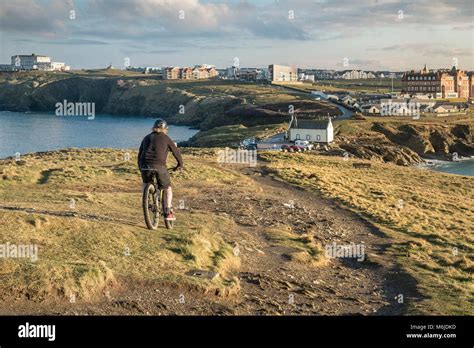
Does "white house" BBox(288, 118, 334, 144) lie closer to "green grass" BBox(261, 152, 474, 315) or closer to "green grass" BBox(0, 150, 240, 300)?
"green grass" BBox(261, 152, 474, 315)

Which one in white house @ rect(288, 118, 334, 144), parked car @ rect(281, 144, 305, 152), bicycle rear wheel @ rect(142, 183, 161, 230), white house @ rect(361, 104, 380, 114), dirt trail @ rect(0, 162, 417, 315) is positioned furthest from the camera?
white house @ rect(361, 104, 380, 114)

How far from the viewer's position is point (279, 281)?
45.0 ft

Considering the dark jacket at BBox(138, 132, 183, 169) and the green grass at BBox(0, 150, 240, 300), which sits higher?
the dark jacket at BBox(138, 132, 183, 169)

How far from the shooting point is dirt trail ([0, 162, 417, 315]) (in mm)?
10953

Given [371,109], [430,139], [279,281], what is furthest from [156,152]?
[371,109]

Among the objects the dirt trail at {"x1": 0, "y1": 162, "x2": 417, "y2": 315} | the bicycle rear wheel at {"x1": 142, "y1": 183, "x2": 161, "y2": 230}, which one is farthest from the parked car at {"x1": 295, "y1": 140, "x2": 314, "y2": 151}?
the bicycle rear wheel at {"x1": 142, "y1": 183, "x2": 161, "y2": 230}

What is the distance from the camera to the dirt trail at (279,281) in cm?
1095

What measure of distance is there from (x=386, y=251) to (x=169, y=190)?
8.60 meters

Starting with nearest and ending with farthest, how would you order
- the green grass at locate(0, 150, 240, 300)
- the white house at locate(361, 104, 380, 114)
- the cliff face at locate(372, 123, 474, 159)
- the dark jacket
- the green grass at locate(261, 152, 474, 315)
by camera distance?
the green grass at locate(0, 150, 240, 300) < the dark jacket < the green grass at locate(261, 152, 474, 315) < the cliff face at locate(372, 123, 474, 159) < the white house at locate(361, 104, 380, 114)

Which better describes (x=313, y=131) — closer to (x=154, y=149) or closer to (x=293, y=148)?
(x=293, y=148)

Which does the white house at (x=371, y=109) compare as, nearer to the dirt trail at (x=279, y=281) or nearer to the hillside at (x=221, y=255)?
the hillside at (x=221, y=255)

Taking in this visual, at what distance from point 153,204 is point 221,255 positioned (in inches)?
92.2

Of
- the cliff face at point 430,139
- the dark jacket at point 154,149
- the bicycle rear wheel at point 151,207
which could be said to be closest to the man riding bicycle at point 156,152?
the dark jacket at point 154,149
